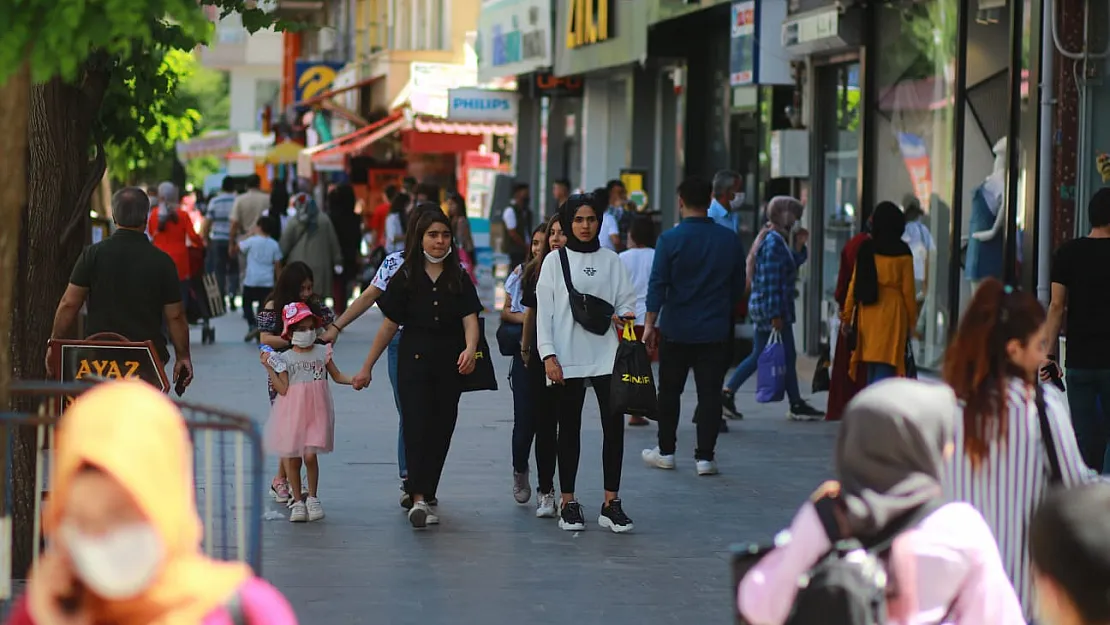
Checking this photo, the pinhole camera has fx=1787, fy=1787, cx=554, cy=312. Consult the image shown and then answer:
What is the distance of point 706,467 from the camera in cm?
1116

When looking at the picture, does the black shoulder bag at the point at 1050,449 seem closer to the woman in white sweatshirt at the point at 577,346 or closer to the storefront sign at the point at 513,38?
the woman in white sweatshirt at the point at 577,346

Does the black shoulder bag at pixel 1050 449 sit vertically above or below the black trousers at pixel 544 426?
above

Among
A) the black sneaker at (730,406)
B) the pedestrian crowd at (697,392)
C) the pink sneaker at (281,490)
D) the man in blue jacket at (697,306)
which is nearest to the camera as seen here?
the pedestrian crowd at (697,392)

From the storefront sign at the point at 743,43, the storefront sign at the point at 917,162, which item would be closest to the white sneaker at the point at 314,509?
the storefront sign at the point at 917,162

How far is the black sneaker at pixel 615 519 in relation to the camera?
9273mm

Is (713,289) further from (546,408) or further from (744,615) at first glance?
(744,615)

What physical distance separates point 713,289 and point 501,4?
66.6 ft

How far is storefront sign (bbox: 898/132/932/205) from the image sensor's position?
631 inches

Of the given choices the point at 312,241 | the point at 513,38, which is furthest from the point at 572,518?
the point at 513,38

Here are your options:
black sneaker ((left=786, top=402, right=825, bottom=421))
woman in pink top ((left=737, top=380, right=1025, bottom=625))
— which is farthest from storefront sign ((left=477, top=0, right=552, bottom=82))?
woman in pink top ((left=737, top=380, right=1025, bottom=625))

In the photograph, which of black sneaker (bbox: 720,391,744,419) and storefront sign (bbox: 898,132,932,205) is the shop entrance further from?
black sneaker (bbox: 720,391,744,419)

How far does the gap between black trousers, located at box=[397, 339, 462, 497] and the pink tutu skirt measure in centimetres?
41

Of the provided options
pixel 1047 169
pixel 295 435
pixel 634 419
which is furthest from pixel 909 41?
pixel 295 435

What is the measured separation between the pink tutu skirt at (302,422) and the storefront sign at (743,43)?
34.9 feet
